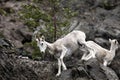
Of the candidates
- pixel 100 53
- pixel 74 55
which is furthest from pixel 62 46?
pixel 74 55

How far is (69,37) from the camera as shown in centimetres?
1791

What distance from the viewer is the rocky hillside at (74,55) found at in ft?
53.0

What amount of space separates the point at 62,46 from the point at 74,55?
2.47 metres

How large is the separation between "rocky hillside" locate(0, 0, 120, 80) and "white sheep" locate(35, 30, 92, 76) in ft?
1.77

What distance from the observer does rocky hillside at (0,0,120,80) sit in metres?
16.2

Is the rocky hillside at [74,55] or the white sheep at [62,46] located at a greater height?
the white sheep at [62,46]

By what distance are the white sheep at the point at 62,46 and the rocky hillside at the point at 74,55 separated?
539 millimetres

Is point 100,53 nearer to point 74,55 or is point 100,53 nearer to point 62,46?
point 74,55

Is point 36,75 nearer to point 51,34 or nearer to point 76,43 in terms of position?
point 76,43

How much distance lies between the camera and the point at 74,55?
1956cm

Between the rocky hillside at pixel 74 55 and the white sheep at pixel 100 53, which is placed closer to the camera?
the rocky hillside at pixel 74 55

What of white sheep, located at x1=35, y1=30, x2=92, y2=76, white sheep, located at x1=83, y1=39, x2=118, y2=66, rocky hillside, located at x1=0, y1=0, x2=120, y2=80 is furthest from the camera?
white sheep, located at x1=83, y1=39, x2=118, y2=66

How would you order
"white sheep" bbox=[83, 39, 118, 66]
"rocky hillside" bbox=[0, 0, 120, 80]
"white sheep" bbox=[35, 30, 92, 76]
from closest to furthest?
"rocky hillside" bbox=[0, 0, 120, 80]
"white sheep" bbox=[35, 30, 92, 76]
"white sheep" bbox=[83, 39, 118, 66]

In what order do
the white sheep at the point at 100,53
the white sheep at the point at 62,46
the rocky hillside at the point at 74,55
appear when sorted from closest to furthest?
the rocky hillside at the point at 74,55 → the white sheep at the point at 62,46 → the white sheep at the point at 100,53
